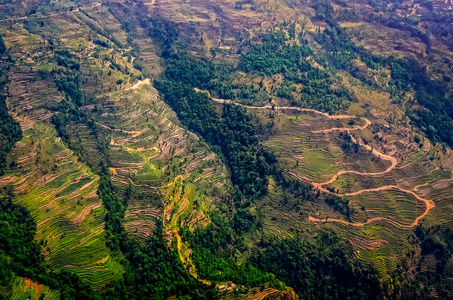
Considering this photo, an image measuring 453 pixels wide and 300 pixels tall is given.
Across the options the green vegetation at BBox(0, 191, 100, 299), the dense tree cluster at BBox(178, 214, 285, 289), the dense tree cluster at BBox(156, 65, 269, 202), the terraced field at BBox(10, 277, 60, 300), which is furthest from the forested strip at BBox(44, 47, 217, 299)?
the dense tree cluster at BBox(156, 65, 269, 202)

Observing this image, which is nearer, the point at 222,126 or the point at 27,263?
the point at 27,263

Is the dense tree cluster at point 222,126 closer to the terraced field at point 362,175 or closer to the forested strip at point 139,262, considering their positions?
the terraced field at point 362,175

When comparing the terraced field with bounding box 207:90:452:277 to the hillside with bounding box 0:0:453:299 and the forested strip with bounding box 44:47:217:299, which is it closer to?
the hillside with bounding box 0:0:453:299

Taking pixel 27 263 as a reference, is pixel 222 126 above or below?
above

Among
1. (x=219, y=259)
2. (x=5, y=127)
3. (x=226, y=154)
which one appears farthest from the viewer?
(x=226, y=154)

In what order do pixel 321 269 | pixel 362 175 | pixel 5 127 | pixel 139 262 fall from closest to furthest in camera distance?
pixel 139 262
pixel 321 269
pixel 5 127
pixel 362 175

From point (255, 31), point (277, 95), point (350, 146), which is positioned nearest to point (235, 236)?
point (350, 146)

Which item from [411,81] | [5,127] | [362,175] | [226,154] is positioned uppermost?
[411,81]

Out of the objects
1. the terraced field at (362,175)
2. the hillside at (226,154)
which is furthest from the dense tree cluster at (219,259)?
the terraced field at (362,175)

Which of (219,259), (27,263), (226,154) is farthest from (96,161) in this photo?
(219,259)

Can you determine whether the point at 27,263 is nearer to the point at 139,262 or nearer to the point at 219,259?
the point at 139,262
